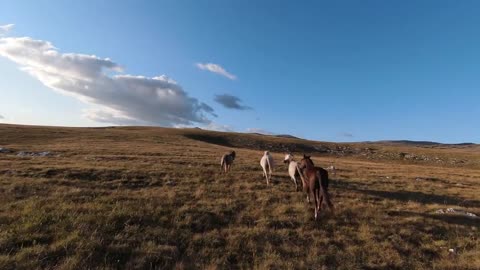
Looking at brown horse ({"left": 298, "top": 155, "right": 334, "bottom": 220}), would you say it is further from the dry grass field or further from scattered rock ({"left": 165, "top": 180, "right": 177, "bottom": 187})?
scattered rock ({"left": 165, "top": 180, "right": 177, "bottom": 187})

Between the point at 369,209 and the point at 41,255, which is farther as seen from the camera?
the point at 369,209

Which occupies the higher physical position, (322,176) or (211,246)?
(322,176)

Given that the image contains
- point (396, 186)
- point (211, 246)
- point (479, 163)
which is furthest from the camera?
point (479, 163)

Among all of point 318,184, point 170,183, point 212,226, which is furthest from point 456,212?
point 170,183

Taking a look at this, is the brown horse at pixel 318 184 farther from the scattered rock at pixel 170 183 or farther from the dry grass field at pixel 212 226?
the scattered rock at pixel 170 183

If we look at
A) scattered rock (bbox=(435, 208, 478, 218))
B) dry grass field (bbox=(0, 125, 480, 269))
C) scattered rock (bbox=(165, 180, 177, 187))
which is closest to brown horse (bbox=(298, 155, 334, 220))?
dry grass field (bbox=(0, 125, 480, 269))

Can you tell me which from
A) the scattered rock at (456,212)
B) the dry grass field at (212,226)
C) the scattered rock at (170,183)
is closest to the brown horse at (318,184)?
the dry grass field at (212,226)

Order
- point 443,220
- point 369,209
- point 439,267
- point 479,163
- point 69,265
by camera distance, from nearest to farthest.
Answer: point 69,265, point 439,267, point 443,220, point 369,209, point 479,163

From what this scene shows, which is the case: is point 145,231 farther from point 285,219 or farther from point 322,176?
point 322,176

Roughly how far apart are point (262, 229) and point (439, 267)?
533cm

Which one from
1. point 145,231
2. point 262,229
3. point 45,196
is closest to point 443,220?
point 262,229

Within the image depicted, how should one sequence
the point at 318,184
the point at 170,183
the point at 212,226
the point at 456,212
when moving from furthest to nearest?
the point at 170,183
the point at 456,212
the point at 318,184
the point at 212,226

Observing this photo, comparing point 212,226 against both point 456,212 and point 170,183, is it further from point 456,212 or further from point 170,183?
point 456,212

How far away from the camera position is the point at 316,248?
35.0 ft
